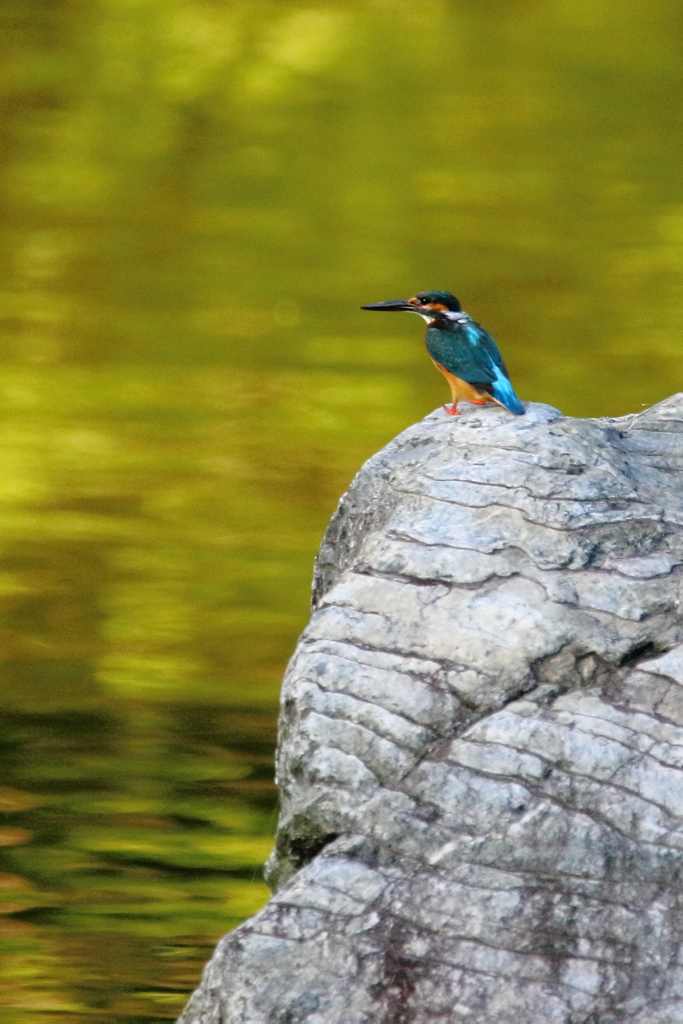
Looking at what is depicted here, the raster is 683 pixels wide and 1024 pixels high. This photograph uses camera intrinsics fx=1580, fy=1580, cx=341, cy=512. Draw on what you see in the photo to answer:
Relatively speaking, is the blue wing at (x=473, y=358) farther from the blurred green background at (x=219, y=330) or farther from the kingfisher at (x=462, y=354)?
the blurred green background at (x=219, y=330)

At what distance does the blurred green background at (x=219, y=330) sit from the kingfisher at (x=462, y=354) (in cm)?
112

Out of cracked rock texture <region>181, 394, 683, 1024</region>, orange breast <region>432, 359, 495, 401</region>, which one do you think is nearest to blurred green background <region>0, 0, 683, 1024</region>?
cracked rock texture <region>181, 394, 683, 1024</region>

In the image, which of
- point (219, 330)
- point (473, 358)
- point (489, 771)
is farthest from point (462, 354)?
point (219, 330)

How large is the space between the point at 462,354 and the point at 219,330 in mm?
5800

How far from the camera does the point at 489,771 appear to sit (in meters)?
1.79

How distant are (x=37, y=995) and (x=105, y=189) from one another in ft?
24.7

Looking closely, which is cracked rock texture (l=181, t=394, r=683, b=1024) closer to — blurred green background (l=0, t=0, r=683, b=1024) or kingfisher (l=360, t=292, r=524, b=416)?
kingfisher (l=360, t=292, r=524, b=416)

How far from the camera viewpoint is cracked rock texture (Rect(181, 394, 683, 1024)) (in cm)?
173

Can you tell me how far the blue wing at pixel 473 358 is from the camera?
7.14ft

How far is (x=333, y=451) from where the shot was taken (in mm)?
6562

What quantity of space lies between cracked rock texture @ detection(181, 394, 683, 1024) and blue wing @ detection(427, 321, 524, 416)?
0.13 metres

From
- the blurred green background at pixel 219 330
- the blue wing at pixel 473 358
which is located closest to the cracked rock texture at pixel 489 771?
the blue wing at pixel 473 358

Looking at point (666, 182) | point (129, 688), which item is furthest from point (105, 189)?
point (129, 688)

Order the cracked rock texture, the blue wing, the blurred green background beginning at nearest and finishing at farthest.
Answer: the cracked rock texture
the blue wing
the blurred green background
